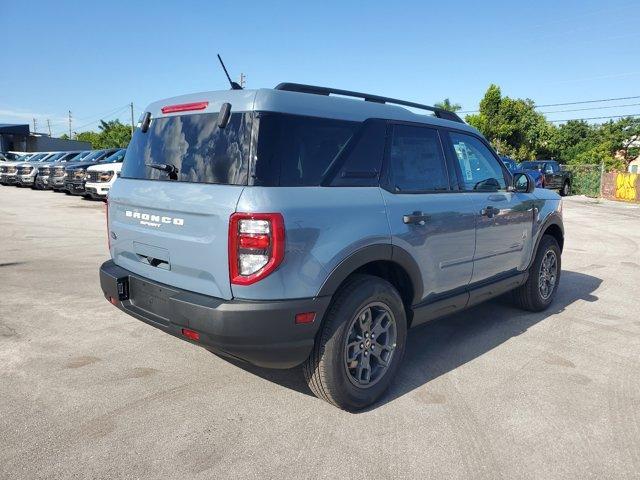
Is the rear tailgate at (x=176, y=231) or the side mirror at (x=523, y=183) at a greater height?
the side mirror at (x=523, y=183)

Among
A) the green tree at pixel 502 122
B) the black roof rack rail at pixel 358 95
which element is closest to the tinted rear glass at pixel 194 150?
the black roof rack rail at pixel 358 95

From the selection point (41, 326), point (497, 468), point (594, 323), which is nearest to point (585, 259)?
point (594, 323)

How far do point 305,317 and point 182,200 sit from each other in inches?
39.8

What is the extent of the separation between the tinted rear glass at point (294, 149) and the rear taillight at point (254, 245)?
23 centimetres

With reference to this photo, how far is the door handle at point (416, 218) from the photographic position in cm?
343

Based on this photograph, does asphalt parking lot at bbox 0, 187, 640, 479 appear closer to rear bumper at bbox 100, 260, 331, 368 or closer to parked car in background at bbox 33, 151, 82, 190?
rear bumper at bbox 100, 260, 331, 368

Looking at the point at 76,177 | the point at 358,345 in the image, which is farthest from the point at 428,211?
the point at 76,177

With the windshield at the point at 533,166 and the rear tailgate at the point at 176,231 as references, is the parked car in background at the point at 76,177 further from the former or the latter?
the windshield at the point at 533,166

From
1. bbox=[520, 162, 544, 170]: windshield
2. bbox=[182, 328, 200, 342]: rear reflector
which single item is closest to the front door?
bbox=[182, 328, 200, 342]: rear reflector

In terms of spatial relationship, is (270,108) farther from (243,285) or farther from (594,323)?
(594,323)

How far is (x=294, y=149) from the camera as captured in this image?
2920 millimetres

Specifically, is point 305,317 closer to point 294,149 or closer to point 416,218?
point 294,149

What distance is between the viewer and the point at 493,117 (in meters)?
34.4

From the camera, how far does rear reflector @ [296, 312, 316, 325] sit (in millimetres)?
2844
